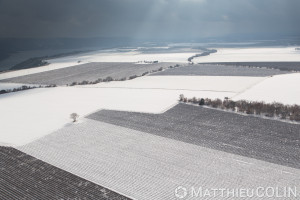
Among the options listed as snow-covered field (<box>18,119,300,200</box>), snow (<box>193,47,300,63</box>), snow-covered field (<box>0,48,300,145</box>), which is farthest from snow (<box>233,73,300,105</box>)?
snow (<box>193,47,300,63</box>)

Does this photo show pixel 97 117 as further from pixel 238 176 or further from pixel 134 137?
pixel 238 176

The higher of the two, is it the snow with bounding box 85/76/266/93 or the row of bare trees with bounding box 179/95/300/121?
the snow with bounding box 85/76/266/93

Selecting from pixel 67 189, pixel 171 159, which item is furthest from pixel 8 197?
pixel 171 159

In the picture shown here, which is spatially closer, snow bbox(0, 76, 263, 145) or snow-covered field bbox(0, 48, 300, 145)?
snow bbox(0, 76, 263, 145)

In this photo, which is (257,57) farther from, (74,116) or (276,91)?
(74,116)

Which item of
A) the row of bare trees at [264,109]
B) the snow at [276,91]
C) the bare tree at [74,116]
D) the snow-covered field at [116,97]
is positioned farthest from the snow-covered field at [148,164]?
the snow at [276,91]

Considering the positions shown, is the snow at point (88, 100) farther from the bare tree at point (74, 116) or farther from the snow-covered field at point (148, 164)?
the snow-covered field at point (148, 164)

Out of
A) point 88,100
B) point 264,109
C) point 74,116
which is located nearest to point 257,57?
point 264,109

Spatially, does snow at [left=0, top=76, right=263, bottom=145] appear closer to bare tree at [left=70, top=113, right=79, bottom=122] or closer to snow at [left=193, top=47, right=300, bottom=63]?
bare tree at [left=70, top=113, right=79, bottom=122]
